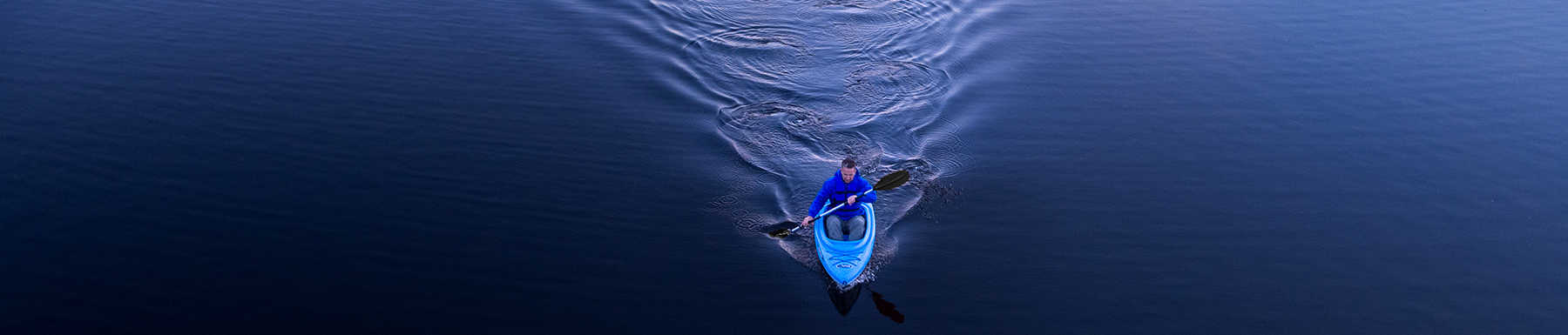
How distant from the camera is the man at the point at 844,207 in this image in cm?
1241

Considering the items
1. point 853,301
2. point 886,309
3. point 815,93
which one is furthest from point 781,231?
point 815,93

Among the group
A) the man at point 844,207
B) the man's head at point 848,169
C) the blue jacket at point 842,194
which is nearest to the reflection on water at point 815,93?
the man at point 844,207

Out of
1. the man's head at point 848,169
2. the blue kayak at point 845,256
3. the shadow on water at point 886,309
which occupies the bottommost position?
the shadow on water at point 886,309

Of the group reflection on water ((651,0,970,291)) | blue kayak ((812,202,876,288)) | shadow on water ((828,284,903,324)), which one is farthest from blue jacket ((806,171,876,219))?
shadow on water ((828,284,903,324))

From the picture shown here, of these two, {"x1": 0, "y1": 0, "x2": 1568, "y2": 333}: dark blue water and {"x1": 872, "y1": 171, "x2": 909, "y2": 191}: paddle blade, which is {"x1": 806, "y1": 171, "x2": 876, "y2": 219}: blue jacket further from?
{"x1": 0, "y1": 0, "x2": 1568, "y2": 333}: dark blue water

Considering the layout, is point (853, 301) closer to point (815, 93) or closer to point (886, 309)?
point (886, 309)

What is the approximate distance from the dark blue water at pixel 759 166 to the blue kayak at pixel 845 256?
22 centimetres

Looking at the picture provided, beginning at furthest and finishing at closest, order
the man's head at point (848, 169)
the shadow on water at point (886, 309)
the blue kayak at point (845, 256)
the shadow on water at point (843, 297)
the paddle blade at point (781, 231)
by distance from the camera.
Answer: the paddle blade at point (781, 231) → the man's head at point (848, 169) → the blue kayak at point (845, 256) → the shadow on water at point (843, 297) → the shadow on water at point (886, 309)

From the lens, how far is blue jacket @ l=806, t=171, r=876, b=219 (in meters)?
12.4

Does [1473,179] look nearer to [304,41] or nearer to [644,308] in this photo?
[644,308]

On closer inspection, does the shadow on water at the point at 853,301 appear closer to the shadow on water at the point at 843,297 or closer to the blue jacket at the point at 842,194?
the shadow on water at the point at 843,297

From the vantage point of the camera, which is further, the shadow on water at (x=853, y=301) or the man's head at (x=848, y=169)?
the man's head at (x=848, y=169)

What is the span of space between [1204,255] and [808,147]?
522 cm

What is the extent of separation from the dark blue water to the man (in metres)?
0.43
